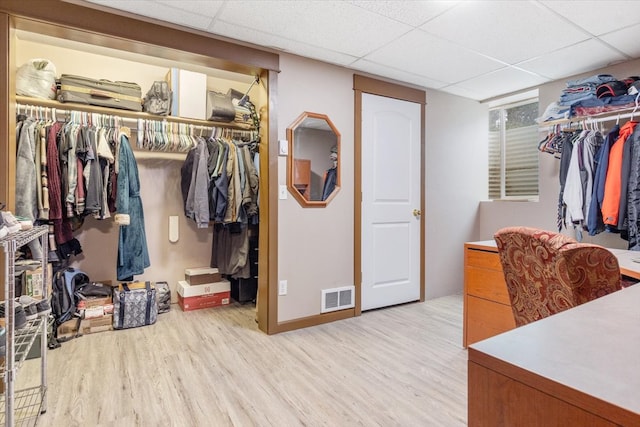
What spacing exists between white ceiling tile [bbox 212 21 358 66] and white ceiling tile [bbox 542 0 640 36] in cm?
146

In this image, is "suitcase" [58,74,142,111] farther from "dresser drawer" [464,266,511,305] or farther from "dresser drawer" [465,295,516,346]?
"dresser drawer" [465,295,516,346]

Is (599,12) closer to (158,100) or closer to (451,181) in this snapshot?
(451,181)

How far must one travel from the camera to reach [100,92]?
2.97 meters

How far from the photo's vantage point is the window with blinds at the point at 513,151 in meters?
3.88

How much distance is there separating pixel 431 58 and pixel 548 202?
1.89 meters

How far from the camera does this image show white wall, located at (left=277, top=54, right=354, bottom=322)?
9.52 feet

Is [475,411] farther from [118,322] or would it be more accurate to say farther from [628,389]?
Answer: [118,322]

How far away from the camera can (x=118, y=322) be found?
2.92m

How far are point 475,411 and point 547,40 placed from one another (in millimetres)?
2908

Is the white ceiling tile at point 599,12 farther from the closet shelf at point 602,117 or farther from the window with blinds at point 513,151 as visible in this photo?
the window with blinds at point 513,151


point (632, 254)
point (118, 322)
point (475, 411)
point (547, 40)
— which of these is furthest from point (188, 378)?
point (547, 40)

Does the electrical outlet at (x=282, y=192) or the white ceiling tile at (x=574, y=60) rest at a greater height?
the white ceiling tile at (x=574, y=60)

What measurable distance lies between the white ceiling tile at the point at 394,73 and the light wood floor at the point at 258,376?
89.6 inches

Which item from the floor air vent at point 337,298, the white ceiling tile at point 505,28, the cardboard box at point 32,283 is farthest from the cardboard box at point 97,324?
the white ceiling tile at point 505,28
